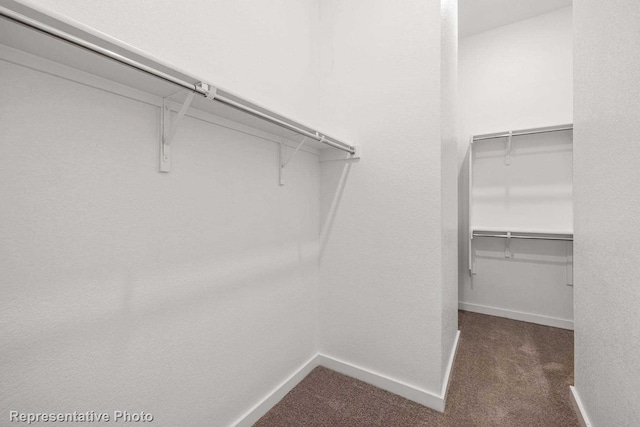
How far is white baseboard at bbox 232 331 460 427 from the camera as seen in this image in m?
1.33

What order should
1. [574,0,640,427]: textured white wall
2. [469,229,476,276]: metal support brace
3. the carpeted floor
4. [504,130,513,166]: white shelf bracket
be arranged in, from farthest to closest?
[469,229,476,276]: metal support brace
[504,130,513,166]: white shelf bracket
the carpeted floor
[574,0,640,427]: textured white wall

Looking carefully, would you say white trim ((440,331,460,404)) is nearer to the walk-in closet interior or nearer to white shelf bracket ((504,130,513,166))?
the walk-in closet interior

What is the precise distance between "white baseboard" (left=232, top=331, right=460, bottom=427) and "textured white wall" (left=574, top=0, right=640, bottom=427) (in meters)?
0.65

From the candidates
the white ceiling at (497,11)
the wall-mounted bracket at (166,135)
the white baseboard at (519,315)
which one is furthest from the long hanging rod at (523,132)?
the wall-mounted bracket at (166,135)

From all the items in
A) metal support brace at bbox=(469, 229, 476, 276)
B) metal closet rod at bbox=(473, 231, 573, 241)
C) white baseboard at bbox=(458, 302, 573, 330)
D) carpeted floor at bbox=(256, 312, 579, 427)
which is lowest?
carpeted floor at bbox=(256, 312, 579, 427)

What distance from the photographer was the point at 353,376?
5.54 ft

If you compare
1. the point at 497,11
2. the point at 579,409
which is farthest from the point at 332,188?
the point at 497,11

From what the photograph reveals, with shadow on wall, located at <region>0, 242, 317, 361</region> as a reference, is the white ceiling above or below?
above

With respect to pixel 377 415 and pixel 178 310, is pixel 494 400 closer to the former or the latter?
pixel 377 415

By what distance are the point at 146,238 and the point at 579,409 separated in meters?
2.20

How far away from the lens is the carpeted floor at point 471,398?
52.8 inches

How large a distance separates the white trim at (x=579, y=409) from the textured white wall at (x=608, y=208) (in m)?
0.05

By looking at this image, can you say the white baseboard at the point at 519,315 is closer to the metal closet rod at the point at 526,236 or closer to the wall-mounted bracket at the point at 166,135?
the metal closet rod at the point at 526,236

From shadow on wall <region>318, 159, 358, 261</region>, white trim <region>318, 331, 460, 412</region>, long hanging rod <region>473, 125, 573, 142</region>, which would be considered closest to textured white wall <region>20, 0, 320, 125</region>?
shadow on wall <region>318, 159, 358, 261</region>
